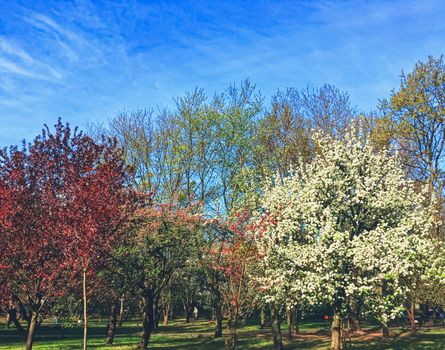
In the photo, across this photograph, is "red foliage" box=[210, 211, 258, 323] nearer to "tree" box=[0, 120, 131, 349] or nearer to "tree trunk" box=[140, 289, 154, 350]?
"tree trunk" box=[140, 289, 154, 350]

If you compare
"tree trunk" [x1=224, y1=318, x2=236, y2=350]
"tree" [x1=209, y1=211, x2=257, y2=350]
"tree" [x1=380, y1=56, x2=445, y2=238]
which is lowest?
"tree trunk" [x1=224, y1=318, x2=236, y2=350]

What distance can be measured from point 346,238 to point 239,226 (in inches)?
286

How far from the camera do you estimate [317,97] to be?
141ft

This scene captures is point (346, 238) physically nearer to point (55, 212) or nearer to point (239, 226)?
point (239, 226)

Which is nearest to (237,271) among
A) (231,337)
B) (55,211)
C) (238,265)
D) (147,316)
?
(238,265)

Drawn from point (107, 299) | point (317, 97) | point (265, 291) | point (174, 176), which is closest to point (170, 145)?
point (174, 176)

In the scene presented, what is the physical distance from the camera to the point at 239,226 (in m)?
27.3

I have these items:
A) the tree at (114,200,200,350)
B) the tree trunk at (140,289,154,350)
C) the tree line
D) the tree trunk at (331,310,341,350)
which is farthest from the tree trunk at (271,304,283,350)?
the tree trunk at (140,289,154,350)

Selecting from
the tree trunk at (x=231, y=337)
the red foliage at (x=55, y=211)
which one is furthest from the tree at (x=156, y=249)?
the red foliage at (x=55, y=211)

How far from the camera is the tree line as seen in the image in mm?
16922

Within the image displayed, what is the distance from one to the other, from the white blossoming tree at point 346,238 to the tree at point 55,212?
956 cm

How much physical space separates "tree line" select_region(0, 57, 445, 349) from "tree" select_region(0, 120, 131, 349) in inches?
2.3

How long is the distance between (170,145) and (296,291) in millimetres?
23090

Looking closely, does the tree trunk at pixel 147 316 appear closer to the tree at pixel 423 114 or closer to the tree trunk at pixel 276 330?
the tree trunk at pixel 276 330
